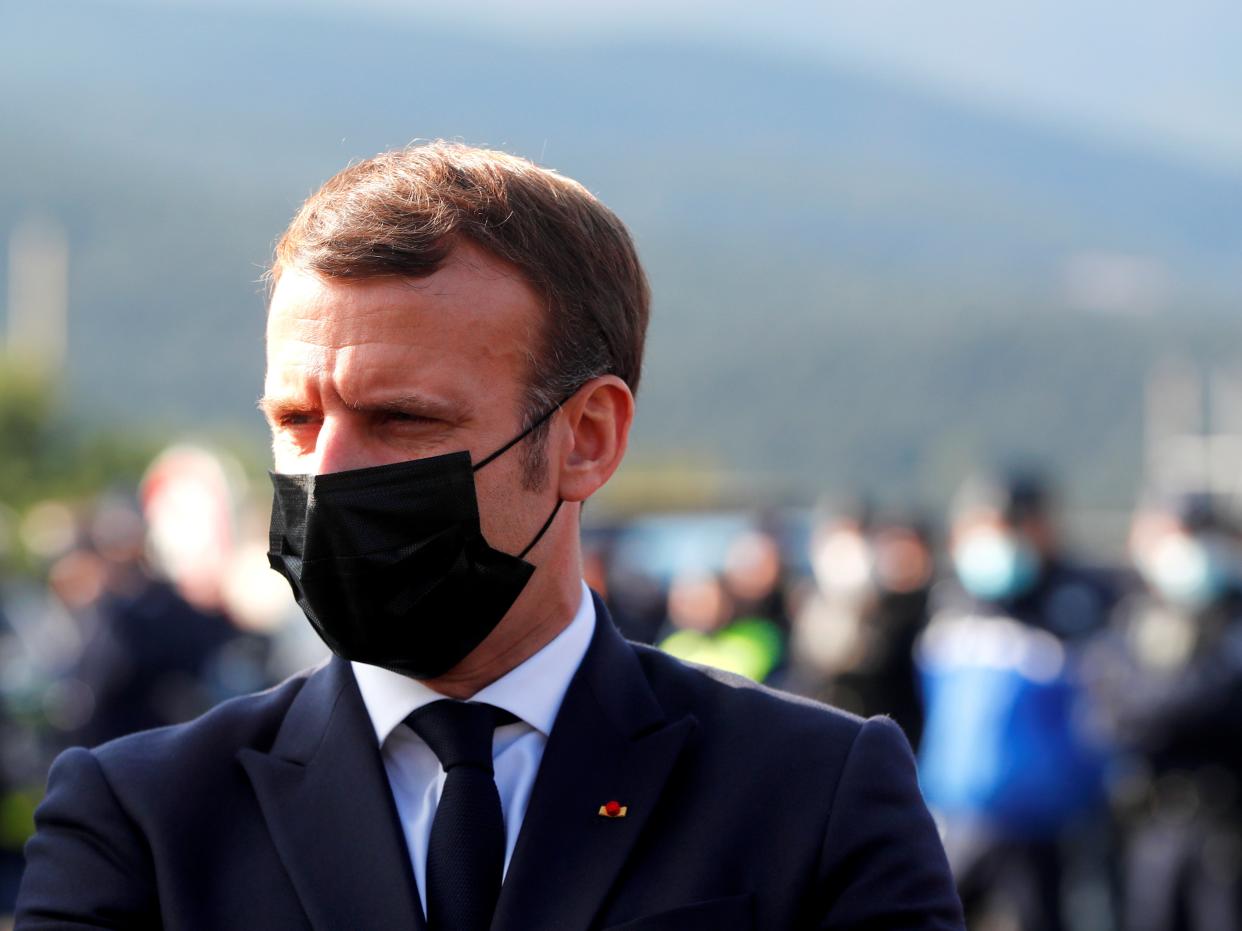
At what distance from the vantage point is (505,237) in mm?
2508

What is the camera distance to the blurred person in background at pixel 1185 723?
25.1ft

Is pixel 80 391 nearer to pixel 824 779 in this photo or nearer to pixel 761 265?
pixel 761 265

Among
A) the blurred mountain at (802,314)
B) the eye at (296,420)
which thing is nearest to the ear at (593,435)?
the eye at (296,420)

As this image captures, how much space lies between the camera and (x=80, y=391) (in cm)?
11981

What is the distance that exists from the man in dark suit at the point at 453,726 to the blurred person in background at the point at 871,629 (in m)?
5.46

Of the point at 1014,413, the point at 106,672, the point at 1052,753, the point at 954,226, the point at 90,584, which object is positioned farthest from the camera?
the point at 954,226

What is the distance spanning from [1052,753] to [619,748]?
221 inches

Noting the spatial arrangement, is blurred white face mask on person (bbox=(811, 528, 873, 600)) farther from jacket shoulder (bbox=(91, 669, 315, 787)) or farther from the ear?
jacket shoulder (bbox=(91, 669, 315, 787))

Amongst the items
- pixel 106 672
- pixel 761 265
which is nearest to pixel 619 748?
pixel 106 672

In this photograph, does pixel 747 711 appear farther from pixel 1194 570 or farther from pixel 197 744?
pixel 1194 570

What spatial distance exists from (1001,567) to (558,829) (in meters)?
5.89

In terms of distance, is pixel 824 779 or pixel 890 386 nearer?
pixel 824 779

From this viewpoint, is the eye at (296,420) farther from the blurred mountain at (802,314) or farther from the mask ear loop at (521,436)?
the blurred mountain at (802,314)

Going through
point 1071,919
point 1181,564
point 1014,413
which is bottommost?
point 1014,413
